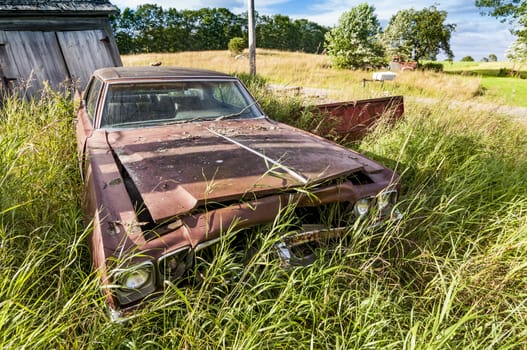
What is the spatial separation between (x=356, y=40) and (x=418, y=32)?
1569 cm

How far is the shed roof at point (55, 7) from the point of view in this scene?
Result: 6.33 meters

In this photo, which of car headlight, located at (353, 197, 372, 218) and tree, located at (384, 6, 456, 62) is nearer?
car headlight, located at (353, 197, 372, 218)

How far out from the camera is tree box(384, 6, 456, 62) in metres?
34.2

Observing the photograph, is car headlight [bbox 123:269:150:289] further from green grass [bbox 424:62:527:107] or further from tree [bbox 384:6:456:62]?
tree [bbox 384:6:456:62]

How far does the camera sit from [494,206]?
265 cm

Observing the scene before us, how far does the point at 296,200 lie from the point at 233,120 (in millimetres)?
1581

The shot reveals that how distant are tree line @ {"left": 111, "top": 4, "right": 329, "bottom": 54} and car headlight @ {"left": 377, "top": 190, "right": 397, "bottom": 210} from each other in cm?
4770

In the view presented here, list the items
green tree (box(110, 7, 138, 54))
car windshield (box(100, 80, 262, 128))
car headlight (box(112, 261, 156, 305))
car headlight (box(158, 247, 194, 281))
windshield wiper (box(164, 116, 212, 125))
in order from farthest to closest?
green tree (box(110, 7, 138, 54))
windshield wiper (box(164, 116, 212, 125))
car windshield (box(100, 80, 262, 128))
car headlight (box(158, 247, 194, 281))
car headlight (box(112, 261, 156, 305))

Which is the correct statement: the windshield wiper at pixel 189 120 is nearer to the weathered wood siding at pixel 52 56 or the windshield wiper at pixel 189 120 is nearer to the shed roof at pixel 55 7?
the weathered wood siding at pixel 52 56

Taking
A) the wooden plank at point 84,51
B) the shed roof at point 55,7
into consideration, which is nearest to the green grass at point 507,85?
the wooden plank at point 84,51

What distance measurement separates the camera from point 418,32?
3488cm

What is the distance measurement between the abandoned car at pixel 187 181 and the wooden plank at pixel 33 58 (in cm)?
528

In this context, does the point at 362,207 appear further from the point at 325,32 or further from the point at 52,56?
the point at 325,32

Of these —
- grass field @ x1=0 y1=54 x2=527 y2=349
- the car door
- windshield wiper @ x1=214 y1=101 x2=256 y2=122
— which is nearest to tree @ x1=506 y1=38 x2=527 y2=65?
grass field @ x1=0 y1=54 x2=527 y2=349
